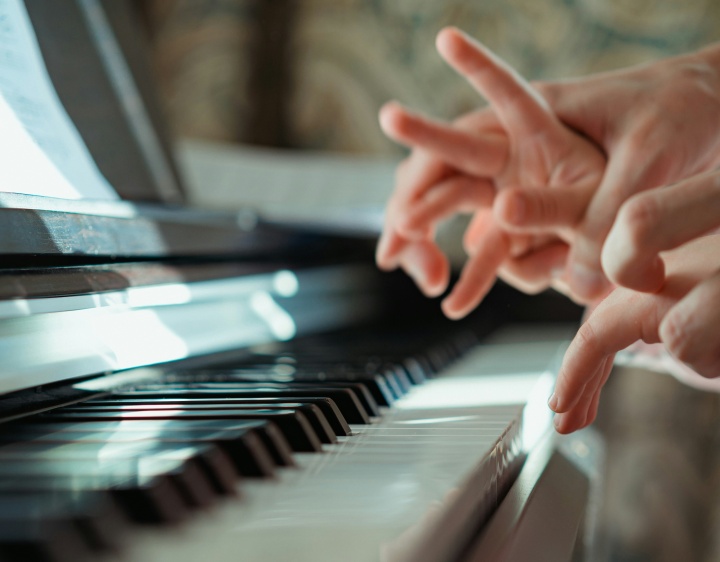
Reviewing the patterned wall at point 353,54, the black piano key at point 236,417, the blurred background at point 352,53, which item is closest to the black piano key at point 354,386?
the black piano key at point 236,417

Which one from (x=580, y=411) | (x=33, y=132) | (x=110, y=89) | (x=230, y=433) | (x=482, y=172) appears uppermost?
(x=110, y=89)

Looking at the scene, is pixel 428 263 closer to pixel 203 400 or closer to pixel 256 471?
pixel 203 400

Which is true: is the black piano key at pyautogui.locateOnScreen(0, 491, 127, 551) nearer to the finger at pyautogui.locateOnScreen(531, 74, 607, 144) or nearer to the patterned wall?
the finger at pyautogui.locateOnScreen(531, 74, 607, 144)

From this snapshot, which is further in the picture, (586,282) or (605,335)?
(586,282)

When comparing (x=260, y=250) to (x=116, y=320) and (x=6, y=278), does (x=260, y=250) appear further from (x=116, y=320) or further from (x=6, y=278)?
(x=6, y=278)

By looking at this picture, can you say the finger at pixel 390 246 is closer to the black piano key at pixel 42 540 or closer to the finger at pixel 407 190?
the finger at pixel 407 190

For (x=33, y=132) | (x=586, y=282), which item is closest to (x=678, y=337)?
(x=586, y=282)

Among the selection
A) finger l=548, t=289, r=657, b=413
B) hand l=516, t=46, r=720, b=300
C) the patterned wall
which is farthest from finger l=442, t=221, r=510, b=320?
the patterned wall

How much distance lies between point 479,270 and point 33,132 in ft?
1.64

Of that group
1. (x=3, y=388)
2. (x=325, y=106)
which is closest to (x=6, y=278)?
(x=3, y=388)

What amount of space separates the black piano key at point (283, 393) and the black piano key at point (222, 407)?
0.09 ft

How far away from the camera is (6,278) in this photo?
19.6 inches

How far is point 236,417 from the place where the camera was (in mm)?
469

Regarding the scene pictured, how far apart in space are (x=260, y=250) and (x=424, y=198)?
308mm
